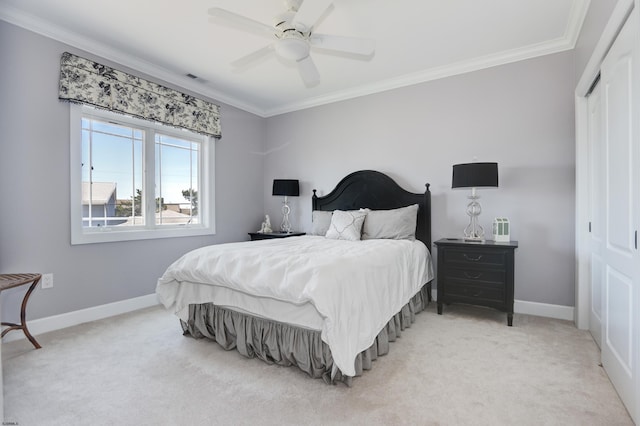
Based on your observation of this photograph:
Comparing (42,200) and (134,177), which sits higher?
(134,177)

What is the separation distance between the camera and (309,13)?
2.01 meters

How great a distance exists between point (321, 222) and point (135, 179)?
222 cm

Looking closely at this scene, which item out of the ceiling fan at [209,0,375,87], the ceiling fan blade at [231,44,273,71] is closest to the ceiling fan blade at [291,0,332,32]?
the ceiling fan at [209,0,375,87]

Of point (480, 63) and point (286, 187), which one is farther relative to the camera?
point (286, 187)

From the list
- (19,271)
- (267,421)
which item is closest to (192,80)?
(19,271)

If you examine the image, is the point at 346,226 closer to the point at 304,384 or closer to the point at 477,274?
the point at 477,274

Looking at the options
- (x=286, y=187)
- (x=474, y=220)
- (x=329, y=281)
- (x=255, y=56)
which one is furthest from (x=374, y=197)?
(x=329, y=281)

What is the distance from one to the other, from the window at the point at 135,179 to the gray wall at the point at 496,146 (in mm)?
1847

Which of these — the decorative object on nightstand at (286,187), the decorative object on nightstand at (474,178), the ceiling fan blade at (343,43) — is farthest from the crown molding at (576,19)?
the decorative object on nightstand at (286,187)

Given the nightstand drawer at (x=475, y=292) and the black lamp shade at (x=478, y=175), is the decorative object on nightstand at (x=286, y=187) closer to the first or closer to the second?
the black lamp shade at (x=478, y=175)

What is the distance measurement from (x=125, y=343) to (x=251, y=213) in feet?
8.60

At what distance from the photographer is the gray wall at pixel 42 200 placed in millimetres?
2553

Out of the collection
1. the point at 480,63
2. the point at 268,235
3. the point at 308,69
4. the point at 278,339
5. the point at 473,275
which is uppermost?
the point at 480,63

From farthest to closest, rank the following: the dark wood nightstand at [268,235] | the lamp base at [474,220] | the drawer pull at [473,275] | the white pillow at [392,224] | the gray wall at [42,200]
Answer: the dark wood nightstand at [268,235] → the white pillow at [392,224] → the lamp base at [474,220] → the drawer pull at [473,275] → the gray wall at [42,200]
